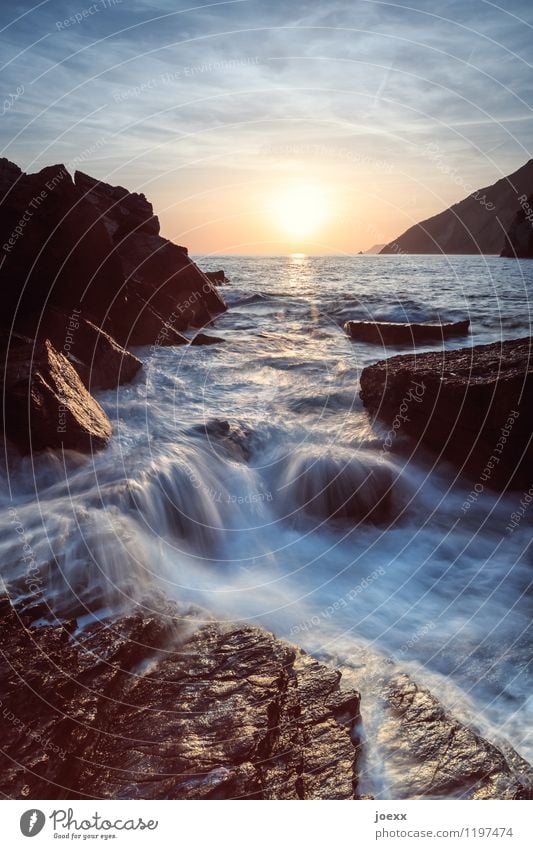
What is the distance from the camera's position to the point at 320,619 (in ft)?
19.0

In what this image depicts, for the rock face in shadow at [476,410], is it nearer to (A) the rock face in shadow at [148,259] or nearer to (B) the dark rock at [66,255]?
(B) the dark rock at [66,255]

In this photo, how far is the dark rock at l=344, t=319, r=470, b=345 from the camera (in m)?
18.5

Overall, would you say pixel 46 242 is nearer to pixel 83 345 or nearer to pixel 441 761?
pixel 83 345

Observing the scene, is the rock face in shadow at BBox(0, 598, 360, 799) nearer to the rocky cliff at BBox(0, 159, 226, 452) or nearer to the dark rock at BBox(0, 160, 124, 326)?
the rocky cliff at BBox(0, 159, 226, 452)

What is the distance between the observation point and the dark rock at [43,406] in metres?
7.42

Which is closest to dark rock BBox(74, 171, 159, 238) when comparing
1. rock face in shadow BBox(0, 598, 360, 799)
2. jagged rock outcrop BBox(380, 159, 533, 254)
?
rock face in shadow BBox(0, 598, 360, 799)

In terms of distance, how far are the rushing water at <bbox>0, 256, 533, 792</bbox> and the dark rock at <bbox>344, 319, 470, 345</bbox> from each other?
7.11 m

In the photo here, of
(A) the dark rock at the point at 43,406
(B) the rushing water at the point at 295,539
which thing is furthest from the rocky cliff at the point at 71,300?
(B) the rushing water at the point at 295,539

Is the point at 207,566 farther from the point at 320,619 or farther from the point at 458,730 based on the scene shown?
the point at 458,730

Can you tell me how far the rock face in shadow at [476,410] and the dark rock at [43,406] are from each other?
16.6 ft

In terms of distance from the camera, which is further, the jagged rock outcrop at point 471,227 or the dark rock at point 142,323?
the jagged rock outcrop at point 471,227

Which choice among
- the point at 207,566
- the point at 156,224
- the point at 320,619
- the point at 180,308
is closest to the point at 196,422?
the point at 207,566

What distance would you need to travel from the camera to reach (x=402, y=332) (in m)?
18.7
